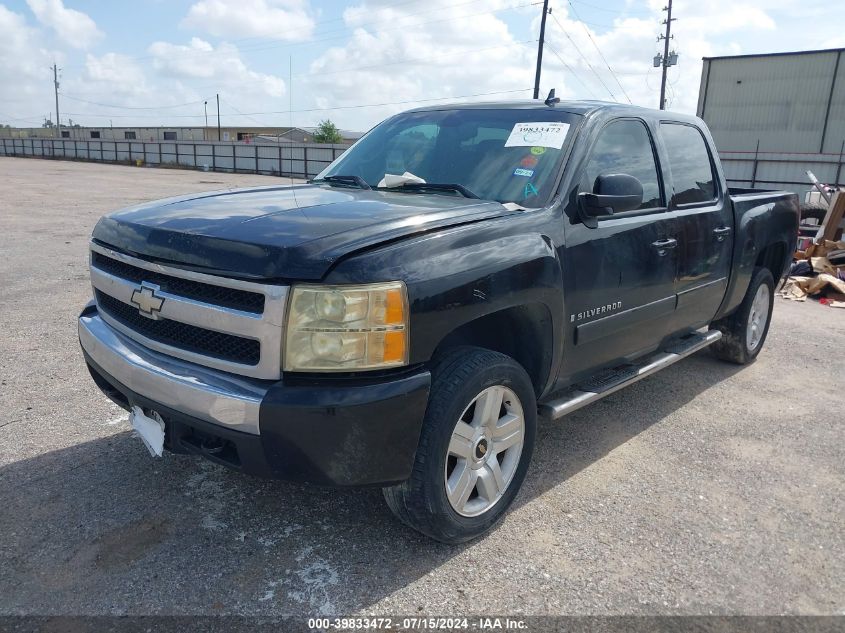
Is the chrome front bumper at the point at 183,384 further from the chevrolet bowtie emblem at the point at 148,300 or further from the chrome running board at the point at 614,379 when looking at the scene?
the chrome running board at the point at 614,379

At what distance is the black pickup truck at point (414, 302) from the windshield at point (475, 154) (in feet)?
0.04

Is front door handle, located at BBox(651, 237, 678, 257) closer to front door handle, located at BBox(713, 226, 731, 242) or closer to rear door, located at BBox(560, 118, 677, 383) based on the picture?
rear door, located at BBox(560, 118, 677, 383)

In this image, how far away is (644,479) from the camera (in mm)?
3564

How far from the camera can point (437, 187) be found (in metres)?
3.41

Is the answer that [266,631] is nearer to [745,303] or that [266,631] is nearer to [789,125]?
[745,303]

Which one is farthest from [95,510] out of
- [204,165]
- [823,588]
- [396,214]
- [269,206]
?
[204,165]

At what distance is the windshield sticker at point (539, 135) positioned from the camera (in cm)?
344

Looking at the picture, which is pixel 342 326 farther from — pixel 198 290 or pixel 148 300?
pixel 148 300

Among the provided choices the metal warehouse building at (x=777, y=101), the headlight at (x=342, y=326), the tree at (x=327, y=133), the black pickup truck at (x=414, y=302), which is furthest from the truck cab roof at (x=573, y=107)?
the tree at (x=327, y=133)

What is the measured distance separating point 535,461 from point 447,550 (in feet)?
3.37

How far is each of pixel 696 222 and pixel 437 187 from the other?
5.97ft

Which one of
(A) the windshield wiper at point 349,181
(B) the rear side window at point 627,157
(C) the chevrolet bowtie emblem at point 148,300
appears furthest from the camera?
(A) the windshield wiper at point 349,181

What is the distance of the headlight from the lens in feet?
7.61

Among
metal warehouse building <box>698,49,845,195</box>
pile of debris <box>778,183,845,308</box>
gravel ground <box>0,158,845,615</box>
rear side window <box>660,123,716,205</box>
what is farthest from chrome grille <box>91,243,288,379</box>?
metal warehouse building <box>698,49,845,195</box>
